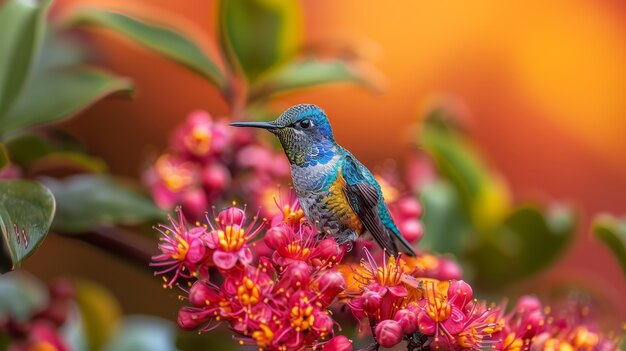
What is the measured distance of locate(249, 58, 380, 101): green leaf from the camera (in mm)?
1578

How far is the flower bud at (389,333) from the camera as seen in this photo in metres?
0.96

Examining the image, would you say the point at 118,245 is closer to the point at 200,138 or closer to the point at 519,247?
the point at 200,138

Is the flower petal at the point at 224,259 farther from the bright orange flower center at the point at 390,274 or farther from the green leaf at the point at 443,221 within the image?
the green leaf at the point at 443,221

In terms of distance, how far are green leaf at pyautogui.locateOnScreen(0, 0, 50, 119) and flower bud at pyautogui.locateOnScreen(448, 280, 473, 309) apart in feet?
2.27

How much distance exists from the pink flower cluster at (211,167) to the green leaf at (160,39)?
0.09m

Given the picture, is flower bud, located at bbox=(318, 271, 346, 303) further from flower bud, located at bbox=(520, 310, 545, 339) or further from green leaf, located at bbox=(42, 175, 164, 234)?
green leaf, located at bbox=(42, 175, 164, 234)

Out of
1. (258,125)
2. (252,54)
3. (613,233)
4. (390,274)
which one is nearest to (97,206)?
(252,54)

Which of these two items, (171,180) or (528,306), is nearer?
(528,306)

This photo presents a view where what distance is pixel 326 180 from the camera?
1.11 meters

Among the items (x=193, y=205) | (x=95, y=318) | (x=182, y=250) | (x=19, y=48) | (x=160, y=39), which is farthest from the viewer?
(x=95, y=318)

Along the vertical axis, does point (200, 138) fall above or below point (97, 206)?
above

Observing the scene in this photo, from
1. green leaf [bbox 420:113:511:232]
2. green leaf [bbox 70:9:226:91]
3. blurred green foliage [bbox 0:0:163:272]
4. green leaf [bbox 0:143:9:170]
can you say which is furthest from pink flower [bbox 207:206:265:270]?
green leaf [bbox 420:113:511:232]

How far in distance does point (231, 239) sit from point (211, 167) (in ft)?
1.51

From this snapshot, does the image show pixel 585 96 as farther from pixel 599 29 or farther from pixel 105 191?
pixel 105 191
